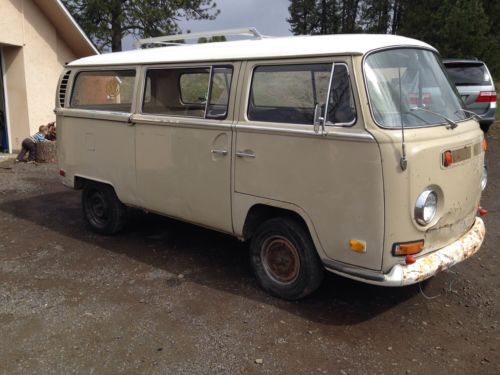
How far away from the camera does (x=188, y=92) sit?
5551 millimetres

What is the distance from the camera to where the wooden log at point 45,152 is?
10805mm

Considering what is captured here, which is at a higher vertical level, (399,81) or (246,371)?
(399,81)

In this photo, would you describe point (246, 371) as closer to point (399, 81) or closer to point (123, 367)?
point (123, 367)

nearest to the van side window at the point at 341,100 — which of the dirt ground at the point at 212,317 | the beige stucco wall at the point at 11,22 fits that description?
the dirt ground at the point at 212,317

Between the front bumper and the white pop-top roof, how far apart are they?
5.31 feet

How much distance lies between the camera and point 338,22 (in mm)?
45375

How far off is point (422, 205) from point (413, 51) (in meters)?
1.36

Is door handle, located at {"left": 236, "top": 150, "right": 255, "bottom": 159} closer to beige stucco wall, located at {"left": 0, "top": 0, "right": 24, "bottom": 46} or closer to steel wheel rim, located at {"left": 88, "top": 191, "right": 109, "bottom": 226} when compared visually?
steel wheel rim, located at {"left": 88, "top": 191, "right": 109, "bottom": 226}

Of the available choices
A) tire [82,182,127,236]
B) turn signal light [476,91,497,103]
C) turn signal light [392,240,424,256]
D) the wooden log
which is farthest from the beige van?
turn signal light [476,91,497,103]

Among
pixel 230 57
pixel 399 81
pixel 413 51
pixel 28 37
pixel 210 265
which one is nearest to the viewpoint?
pixel 399 81

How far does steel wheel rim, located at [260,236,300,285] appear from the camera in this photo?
4.23 m

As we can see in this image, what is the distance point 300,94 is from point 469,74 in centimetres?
821

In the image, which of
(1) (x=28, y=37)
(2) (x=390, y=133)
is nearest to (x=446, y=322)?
(2) (x=390, y=133)

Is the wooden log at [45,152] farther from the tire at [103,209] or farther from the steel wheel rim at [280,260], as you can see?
the steel wheel rim at [280,260]
